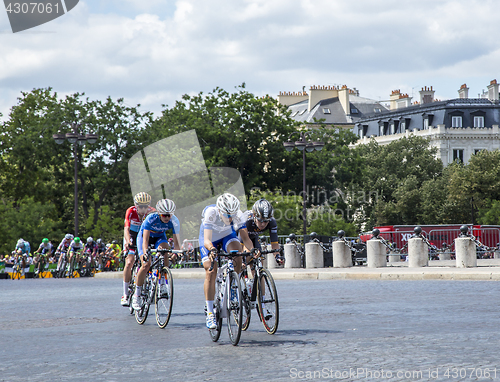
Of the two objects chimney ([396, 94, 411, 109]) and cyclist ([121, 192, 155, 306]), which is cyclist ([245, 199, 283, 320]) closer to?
cyclist ([121, 192, 155, 306])

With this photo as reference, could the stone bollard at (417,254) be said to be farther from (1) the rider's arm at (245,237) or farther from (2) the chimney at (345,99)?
(2) the chimney at (345,99)

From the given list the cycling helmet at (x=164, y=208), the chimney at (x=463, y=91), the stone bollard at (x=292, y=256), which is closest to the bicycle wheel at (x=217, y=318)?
the cycling helmet at (x=164, y=208)

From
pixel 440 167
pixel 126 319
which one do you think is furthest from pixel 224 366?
pixel 440 167

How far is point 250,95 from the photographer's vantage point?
50.2 meters

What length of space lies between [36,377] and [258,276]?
2914 millimetres

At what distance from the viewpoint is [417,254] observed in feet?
80.3

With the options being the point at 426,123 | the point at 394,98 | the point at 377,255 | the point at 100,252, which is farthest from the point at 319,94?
the point at 377,255

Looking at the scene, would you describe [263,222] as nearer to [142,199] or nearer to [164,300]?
[164,300]

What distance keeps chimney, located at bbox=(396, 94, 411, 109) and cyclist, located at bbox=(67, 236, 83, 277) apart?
231ft

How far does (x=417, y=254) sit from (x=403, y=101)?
74286 mm

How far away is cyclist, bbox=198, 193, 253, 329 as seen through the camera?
8586 millimetres

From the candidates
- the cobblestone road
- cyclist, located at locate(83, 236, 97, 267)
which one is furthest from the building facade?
the cobblestone road

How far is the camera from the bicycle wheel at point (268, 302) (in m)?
8.53

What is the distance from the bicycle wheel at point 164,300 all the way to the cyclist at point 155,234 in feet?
0.20
